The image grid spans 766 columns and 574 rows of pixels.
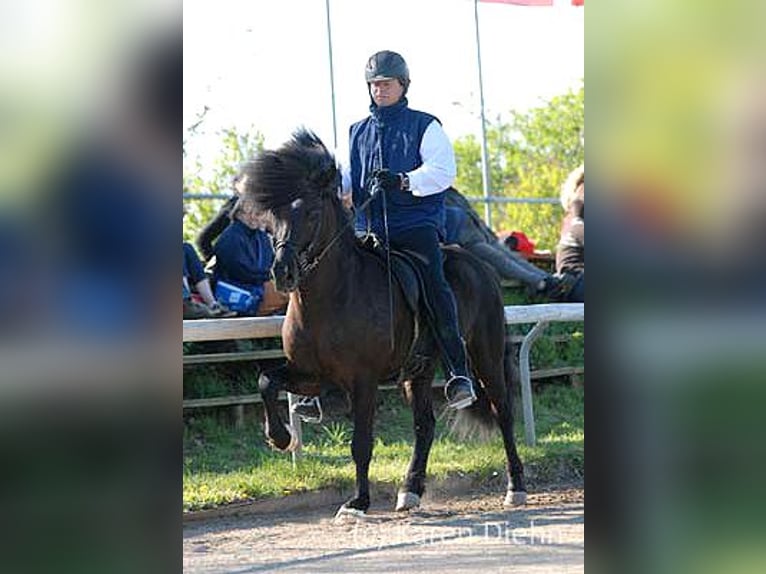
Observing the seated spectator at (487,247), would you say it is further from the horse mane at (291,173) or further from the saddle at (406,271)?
the horse mane at (291,173)

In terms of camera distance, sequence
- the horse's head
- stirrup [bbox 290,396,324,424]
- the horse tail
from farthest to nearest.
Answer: the horse tail, stirrup [bbox 290,396,324,424], the horse's head

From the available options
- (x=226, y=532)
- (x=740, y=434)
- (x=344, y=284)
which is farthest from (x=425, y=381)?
(x=740, y=434)

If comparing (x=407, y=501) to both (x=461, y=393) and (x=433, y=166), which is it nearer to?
(x=461, y=393)

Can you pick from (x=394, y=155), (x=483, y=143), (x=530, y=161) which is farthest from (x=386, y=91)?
(x=530, y=161)

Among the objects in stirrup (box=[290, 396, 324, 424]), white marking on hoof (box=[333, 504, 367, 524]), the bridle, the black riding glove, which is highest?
the black riding glove

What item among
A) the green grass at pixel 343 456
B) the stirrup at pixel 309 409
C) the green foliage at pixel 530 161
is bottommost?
the green grass at pixel 343 456

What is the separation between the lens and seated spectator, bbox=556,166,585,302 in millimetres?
6445

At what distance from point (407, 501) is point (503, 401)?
3.05ft

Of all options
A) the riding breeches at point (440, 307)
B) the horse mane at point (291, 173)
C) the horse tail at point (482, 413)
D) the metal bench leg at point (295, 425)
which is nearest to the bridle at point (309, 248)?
the horse mane at point (291, 173)

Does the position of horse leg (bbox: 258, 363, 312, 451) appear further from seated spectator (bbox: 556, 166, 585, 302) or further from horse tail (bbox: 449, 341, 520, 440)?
seated spectator (bbox: 556, 166, 585, 302)

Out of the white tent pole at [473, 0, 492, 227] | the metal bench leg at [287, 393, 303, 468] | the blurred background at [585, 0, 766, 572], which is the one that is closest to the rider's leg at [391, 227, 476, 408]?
the metal bench leg at [287, 393, 303, 468]

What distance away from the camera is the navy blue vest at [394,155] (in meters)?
5.50

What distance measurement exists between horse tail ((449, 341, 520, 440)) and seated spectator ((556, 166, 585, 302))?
78 cm

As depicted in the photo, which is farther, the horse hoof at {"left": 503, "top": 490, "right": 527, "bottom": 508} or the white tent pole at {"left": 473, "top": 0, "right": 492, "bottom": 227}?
the white tent pole at {"left": 473, "top": 0, "right": 492, "bottom": 227}
